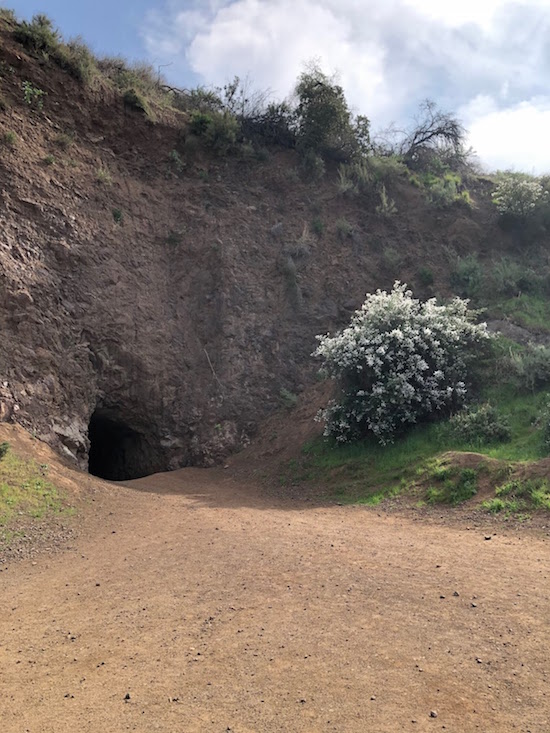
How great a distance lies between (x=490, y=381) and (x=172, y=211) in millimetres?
10891

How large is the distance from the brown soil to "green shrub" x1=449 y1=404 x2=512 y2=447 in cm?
344

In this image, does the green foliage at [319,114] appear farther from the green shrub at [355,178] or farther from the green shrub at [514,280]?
the green shrub at [514,280]

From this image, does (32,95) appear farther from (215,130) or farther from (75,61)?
(215,130)

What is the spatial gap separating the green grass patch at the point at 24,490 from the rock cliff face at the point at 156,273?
170 centimetres

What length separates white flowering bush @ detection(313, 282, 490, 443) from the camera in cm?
1253

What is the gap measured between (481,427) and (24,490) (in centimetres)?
857

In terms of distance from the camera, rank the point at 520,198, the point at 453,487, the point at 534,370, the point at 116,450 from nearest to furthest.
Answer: the point at 453,487
the point at 534,370
the point at 116,450
the point at 520,198

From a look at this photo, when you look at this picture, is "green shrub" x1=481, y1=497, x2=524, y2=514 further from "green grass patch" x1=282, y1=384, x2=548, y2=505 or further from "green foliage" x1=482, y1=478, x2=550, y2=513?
"green grass patch" x1=282, y1=384, x2=548, y2=505

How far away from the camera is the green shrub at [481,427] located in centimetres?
1132

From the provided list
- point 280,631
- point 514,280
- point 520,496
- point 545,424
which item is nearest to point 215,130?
point 514,280

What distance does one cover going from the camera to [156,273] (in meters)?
16.8

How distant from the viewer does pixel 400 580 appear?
20.1 feet

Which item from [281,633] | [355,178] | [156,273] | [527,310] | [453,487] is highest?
[355,178]

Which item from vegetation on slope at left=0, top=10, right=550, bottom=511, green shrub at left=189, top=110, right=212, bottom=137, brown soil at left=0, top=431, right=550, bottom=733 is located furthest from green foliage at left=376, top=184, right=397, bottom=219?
brown soil at left=0, top=431, right=550, bottom=733
